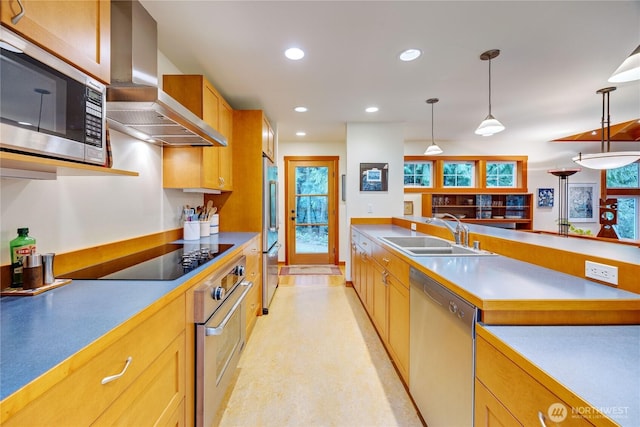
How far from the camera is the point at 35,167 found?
104cm

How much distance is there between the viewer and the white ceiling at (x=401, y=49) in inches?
66.9

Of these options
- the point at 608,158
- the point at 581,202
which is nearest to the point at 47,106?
the point at 608,158

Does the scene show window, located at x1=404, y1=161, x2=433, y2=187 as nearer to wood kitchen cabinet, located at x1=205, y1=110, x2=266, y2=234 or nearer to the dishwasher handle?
wood kitchen cabinet, located at x1=205, y1=110, x2=266, y2=234

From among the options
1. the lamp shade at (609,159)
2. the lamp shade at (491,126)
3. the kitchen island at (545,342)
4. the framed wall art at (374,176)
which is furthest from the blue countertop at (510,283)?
the framed wall art at (374,176)

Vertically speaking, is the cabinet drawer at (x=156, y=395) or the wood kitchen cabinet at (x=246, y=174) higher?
the wood kitchen cabinet at (x=246, y=174)

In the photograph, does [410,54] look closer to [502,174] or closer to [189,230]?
[189,230]

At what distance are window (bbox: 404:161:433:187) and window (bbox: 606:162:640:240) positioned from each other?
11.5ft

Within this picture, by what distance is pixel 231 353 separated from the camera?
1.74m

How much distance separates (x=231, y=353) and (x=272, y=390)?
0.40 meters

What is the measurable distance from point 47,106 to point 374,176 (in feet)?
12.1

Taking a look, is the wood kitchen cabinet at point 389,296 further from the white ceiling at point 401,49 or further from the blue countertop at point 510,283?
the white ceiling at point 401,49

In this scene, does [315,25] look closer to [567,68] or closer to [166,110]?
[166,110]

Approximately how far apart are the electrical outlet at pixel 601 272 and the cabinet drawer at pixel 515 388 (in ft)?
2.09

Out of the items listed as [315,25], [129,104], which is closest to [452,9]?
[315,25]
